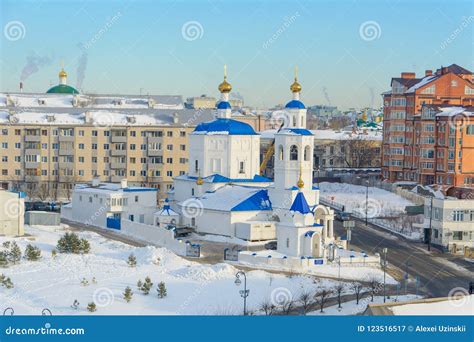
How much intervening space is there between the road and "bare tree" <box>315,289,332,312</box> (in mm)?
2985

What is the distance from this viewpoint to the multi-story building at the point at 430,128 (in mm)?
54781

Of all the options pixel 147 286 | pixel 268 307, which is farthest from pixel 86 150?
pixel 268 307

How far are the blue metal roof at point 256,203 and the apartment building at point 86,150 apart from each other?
17.9 meters

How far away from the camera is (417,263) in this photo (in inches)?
1439

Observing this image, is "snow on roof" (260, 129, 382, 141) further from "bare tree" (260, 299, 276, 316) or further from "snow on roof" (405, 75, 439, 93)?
"bare tree" (260, 299, 276, 316)

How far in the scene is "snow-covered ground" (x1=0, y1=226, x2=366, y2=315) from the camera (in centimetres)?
2727

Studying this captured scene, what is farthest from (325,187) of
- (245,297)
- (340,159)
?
(245,297)

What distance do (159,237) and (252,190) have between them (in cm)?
494

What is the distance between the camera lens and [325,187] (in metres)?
62.0

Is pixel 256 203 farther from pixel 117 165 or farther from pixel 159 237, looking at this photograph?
pixel 117 165

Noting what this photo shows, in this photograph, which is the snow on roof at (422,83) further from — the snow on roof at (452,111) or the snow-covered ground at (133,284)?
the snow-covered ground at (133,284)

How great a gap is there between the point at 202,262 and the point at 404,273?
7917 mm

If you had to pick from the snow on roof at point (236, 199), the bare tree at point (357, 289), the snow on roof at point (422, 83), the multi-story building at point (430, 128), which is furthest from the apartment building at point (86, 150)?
the bare tree at point (357, 289)
